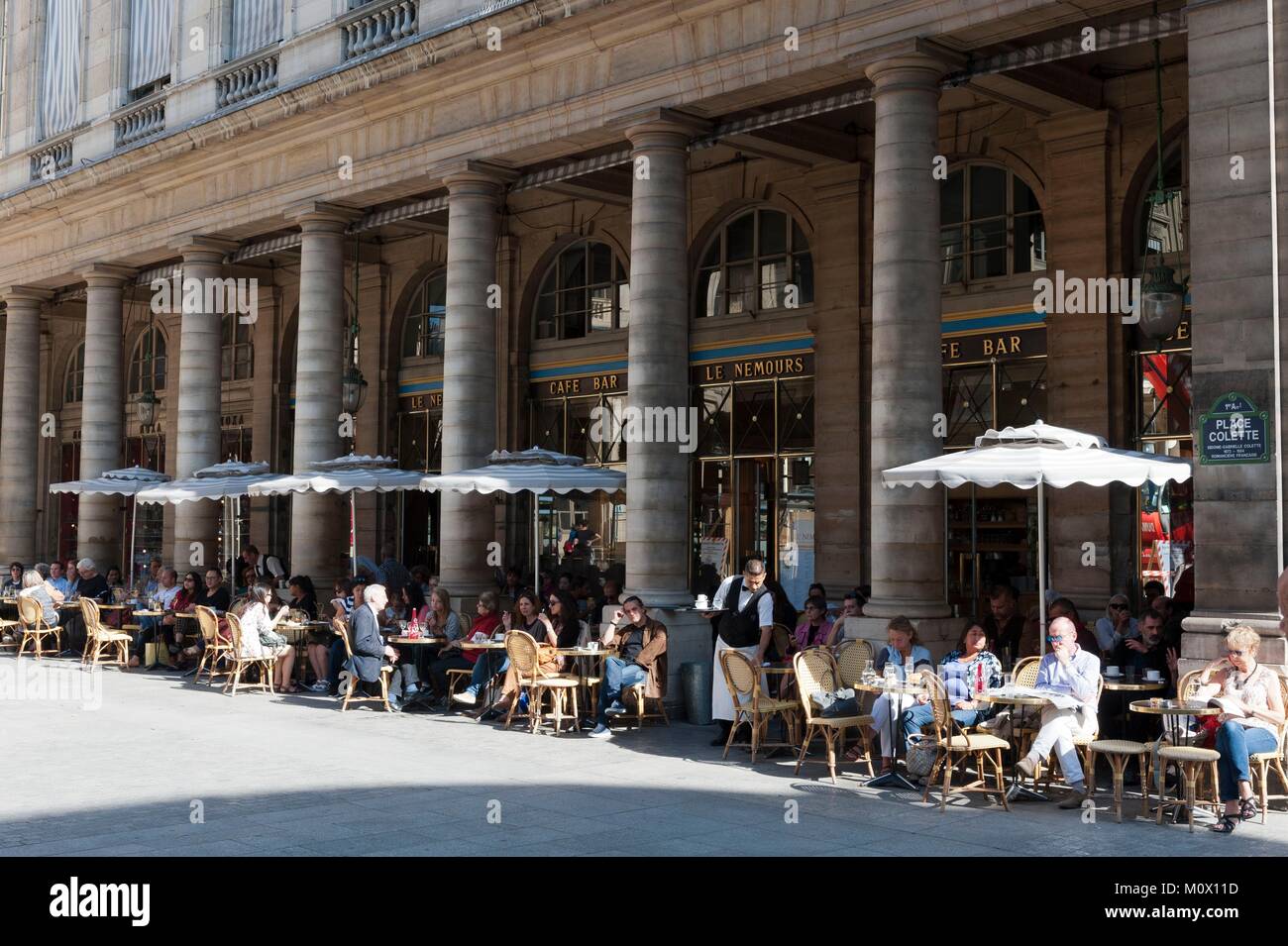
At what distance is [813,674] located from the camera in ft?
38.9

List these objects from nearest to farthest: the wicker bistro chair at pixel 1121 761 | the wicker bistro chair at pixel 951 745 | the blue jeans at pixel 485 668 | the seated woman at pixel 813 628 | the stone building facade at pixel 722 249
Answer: the wicker bistro chair at pixel 1121 761, the wicker bistro chair at pixel 951 745, the stone building facade at pixel 722 249, the seated woman at pixel 813 628, the blue jeans at pixel 485 668

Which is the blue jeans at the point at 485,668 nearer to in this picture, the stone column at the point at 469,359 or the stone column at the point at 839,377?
the stone column at the point at 469,359

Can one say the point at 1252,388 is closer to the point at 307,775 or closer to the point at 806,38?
the point at 806,38

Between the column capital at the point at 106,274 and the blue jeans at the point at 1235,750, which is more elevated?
the column capital at the point at 106,274

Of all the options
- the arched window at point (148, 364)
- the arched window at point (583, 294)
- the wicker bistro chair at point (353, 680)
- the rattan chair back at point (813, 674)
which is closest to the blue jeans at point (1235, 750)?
the rattan chair back at point (813, 674)

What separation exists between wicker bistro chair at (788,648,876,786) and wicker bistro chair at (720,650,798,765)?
1.19ft

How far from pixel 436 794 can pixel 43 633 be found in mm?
14989

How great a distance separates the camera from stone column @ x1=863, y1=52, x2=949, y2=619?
43.9 feet

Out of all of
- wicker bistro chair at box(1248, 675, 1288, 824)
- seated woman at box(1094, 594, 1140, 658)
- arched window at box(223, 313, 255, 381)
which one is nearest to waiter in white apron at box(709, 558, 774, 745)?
seated woman at box(1094, 594, 1140, 658)

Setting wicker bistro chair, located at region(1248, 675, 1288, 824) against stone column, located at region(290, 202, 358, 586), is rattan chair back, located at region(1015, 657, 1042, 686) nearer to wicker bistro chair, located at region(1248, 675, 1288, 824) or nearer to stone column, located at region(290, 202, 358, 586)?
wicker bistro chair, located at region(1248, 675, 1288, 824)

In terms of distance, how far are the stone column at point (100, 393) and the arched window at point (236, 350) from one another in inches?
153

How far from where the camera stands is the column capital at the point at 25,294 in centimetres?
2862

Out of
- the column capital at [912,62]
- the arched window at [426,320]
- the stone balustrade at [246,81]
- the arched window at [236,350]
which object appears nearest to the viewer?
the column capital at [912,62]

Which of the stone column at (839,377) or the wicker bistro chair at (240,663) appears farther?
the stone column at (839,377)
